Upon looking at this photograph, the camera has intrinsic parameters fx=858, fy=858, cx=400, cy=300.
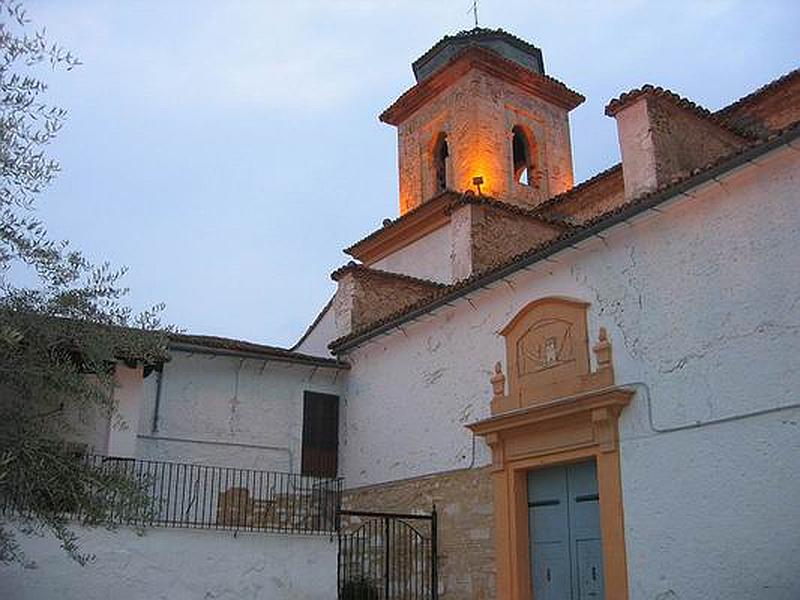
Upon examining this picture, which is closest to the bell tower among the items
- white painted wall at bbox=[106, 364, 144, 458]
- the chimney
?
the chimney

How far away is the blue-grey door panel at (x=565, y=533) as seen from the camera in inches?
384

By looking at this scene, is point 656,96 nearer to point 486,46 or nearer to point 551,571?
point 551,571

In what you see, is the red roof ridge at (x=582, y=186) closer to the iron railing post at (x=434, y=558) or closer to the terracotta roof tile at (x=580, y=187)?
the terracotta roof tile at (x=580, y=187)

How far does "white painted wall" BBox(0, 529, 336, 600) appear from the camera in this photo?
912 cm

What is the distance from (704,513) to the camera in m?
8.41

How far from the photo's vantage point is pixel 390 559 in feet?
40.9

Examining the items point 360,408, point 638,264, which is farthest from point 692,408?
point 360,408

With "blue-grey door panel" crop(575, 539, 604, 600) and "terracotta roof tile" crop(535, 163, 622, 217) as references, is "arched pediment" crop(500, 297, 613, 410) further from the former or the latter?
"terracotta roof tile" crop(535, 163, 622, 217)

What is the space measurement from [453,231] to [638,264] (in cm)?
614

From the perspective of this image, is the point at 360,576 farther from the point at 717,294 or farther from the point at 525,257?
the point at 717,294

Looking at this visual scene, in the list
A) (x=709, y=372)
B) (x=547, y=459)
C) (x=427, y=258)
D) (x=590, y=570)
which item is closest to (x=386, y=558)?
(x=547, y=459)

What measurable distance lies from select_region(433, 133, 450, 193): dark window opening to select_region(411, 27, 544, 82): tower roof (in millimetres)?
1688

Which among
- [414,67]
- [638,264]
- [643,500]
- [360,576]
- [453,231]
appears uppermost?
[414,67]

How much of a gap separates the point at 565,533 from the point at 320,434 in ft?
18.6
